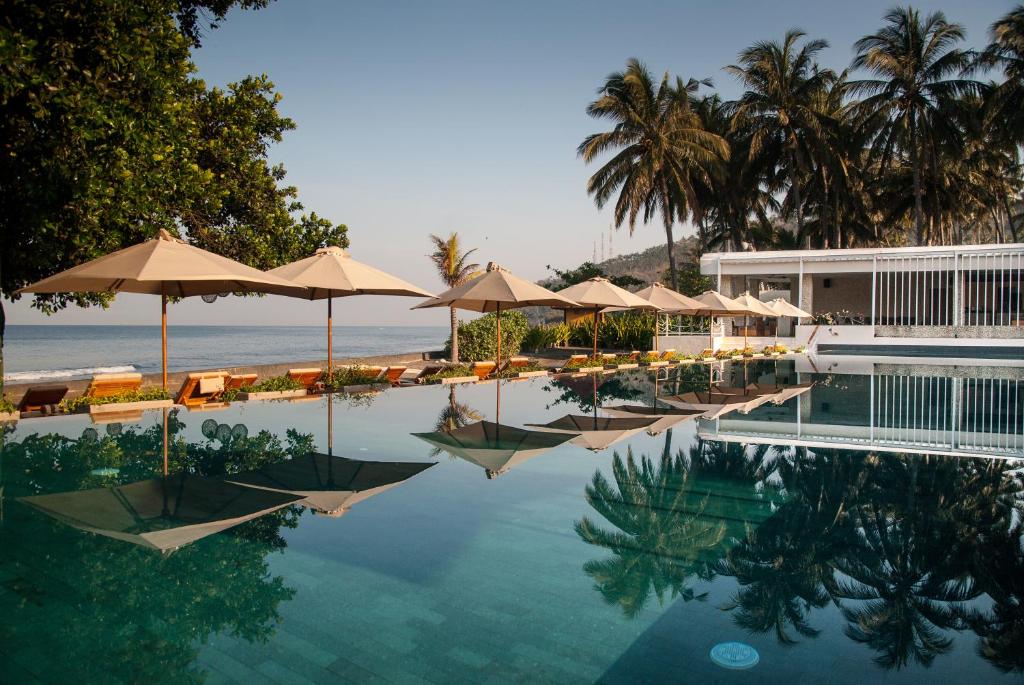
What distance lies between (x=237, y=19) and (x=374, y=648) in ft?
46.1

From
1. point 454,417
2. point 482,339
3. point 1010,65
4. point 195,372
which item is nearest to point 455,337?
point 482,339

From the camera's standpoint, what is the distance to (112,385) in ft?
35.5

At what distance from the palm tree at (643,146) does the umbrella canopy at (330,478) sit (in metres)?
26.7

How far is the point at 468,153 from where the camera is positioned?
26875 millimetres

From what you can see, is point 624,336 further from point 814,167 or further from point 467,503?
point 467,503

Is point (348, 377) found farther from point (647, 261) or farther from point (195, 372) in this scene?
point (647, 261)

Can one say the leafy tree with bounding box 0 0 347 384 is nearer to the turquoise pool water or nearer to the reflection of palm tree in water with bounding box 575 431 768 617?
the turquoise pool water

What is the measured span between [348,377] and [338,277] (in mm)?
2494

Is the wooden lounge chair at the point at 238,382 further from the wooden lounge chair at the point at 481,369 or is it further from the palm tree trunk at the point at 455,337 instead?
the palm tree trunk at the point at 455,337

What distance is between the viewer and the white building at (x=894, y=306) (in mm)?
26547

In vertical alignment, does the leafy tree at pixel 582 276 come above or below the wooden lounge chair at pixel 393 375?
above

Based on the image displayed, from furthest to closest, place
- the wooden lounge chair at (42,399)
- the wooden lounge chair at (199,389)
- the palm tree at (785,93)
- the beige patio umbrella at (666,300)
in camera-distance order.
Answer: the palm tree at (785,93) → the beige patio umbrella at (666,300) → the wooden lounge chair at (199,389) → the wooden lounge chair at (42,399)

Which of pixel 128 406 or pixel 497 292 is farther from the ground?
pixel 497 292

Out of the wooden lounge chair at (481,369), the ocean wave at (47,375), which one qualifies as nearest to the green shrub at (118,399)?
the wooden lounge chair at (481,369)
